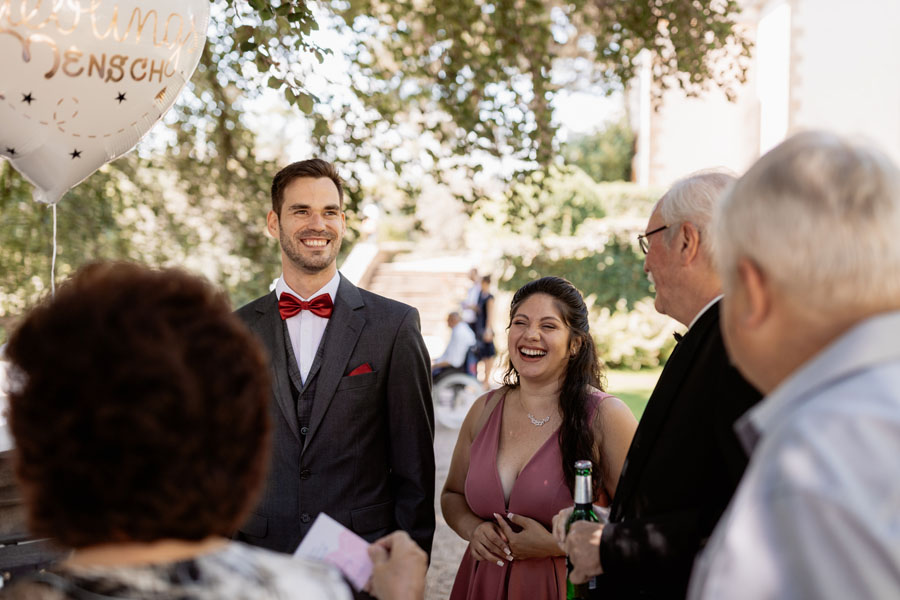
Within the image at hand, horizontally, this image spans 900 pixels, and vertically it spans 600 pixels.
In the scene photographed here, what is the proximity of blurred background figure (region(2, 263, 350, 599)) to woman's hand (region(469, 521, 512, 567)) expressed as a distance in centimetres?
167

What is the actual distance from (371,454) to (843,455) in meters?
1.98

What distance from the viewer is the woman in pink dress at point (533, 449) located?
2.72m

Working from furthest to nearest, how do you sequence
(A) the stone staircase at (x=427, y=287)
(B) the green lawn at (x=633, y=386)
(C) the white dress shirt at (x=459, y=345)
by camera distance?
(A) the stone staircase at (x=427, y=287) < (B) the green lawn at (x=633, y=386) < (C) the white dress shirt at (x=459, y=345)

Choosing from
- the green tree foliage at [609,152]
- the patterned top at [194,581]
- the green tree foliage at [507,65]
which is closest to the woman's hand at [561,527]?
the patterned top at [194,581]

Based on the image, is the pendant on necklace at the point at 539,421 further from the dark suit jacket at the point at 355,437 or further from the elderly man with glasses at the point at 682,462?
the elderly man with glasses at the point at 682,462

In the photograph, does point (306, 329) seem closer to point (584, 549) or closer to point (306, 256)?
point (306, 256)

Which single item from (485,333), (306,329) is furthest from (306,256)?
(485,333)

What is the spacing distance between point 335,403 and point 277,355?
0.91 feet

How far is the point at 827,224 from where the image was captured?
1098mm

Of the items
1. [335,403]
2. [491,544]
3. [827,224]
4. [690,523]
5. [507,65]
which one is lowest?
[491,544]

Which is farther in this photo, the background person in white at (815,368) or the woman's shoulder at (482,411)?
the woman's shoulder at (482,411)

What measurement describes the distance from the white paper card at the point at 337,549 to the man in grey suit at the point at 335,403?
1.19 meters

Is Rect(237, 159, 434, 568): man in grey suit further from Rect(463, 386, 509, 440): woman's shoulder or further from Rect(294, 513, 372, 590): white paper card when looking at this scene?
Rect(294, 513, 372, 590): white paper card

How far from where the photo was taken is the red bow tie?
9.48 ft
